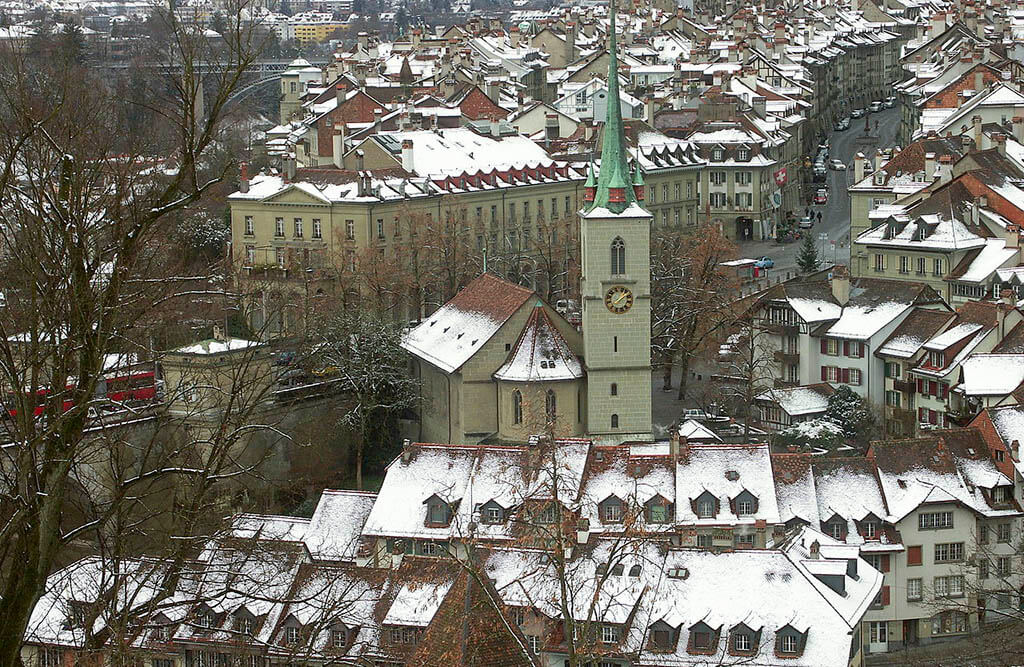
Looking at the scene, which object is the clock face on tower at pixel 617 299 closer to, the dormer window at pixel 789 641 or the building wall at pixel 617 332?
the building wall at pixel 617 332

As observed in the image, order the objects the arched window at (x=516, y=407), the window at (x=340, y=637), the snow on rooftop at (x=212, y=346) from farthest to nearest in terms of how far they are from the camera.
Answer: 1. the arched window at (x=516, y=407)
2. the snow on rooftop at (x=212, y=346)
3. the window at (x=340, y=637)

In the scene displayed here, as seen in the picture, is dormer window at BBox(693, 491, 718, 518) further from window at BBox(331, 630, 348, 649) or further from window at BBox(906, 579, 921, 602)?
window at BBox(331, 630, 348, 649)

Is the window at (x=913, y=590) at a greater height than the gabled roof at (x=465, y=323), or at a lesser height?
lesser

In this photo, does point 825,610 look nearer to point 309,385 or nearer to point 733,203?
point 309,385

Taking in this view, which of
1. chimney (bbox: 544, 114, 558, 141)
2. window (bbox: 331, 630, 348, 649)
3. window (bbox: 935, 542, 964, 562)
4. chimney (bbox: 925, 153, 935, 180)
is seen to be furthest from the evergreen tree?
window (bbox: 331, 630, 348, 649)

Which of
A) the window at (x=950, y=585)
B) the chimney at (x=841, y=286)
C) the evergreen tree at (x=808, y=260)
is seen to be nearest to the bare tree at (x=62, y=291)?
the window at (x=950, y=585)

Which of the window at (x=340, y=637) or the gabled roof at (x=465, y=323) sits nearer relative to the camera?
the window at (x=340, y=637)

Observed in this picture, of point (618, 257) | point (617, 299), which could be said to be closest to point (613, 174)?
point (618, 257)

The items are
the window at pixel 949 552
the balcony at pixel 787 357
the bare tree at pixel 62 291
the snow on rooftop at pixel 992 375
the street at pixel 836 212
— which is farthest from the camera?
the street at pixel 836 212

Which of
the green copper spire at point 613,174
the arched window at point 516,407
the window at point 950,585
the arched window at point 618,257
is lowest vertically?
the window at point 950,585
